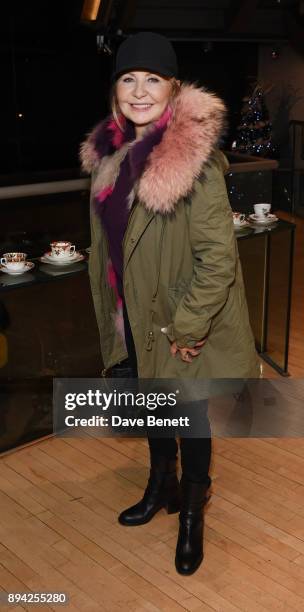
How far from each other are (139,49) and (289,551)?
1580mm

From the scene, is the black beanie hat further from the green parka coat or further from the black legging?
the black legging

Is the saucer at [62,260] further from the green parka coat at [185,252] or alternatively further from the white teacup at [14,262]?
the green parka coat at [185,252]

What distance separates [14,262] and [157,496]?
3.26 feet

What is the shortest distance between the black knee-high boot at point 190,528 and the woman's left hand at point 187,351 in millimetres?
420

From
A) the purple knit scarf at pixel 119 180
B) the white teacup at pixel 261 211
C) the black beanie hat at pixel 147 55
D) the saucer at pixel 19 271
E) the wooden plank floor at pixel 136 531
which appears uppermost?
the black beanie hat at pixel 147 55

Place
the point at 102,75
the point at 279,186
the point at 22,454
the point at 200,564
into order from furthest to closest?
the point at 102,75 → the point at 279,186 → the point at 22,454 → the point at 200,564

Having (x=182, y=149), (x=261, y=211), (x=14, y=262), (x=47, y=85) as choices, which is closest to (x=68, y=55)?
(x=47, y=85)

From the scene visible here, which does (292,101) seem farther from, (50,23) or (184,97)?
(184,97)

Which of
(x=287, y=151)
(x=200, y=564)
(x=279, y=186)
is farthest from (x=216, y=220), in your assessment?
(x=287, y=151)

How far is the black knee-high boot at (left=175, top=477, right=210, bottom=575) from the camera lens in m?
2.13

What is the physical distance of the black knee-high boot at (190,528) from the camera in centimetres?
213

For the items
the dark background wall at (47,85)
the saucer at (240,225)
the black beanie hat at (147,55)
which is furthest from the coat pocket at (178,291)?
the dark background wall at (47,85)

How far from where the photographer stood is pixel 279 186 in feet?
27.1

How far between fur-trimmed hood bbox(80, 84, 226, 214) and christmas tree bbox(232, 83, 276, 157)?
24.5 ft
